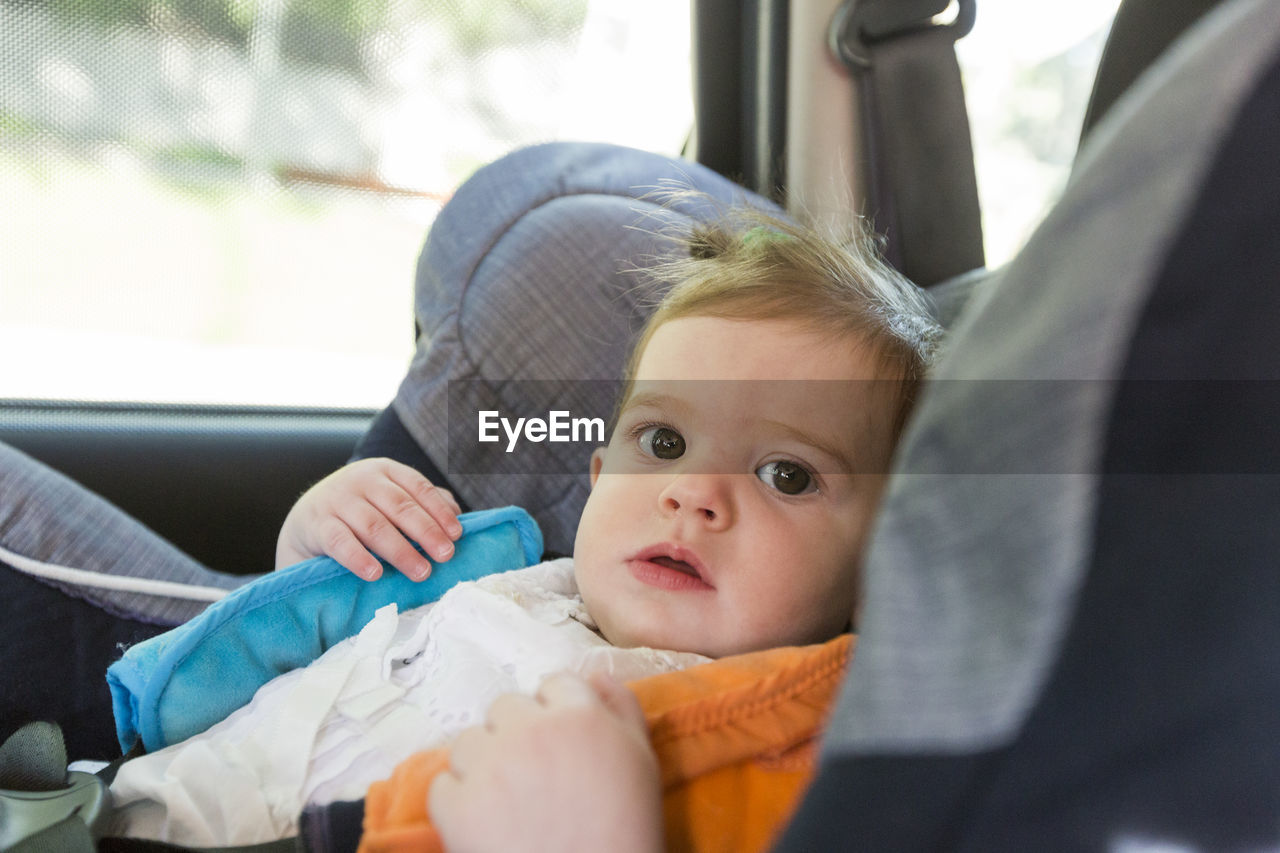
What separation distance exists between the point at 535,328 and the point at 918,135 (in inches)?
24.9

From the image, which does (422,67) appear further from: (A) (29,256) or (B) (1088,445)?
(B) (1088,445)

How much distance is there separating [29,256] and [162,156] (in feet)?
0.82

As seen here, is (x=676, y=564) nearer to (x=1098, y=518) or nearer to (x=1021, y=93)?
(x=1098, y=518)

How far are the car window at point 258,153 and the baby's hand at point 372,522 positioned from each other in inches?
28.4

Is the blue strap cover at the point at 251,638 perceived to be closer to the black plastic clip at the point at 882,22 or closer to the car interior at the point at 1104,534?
the car interior at the point at 1104,534


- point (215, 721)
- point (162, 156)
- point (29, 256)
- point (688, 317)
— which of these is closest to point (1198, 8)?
point (688, 317)

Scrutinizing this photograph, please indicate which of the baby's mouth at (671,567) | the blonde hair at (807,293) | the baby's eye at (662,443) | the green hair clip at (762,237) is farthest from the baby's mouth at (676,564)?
the green hair clip at (762,237)

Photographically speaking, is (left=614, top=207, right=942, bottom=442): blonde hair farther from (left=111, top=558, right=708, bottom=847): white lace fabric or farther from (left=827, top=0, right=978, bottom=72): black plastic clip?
(left=827, top=0, right=978, bottom=72): black plastic clip

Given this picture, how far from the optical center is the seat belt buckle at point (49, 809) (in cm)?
58

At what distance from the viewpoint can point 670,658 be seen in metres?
0.69

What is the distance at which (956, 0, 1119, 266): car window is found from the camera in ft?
4.69

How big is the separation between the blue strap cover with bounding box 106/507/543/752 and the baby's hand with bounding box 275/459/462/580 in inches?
1.1

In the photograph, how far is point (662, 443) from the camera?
824 mm

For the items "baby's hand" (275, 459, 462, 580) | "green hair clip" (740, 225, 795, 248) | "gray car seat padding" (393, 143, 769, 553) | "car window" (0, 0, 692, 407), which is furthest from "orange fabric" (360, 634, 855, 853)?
"car window" (0, 0, 692, 407)
